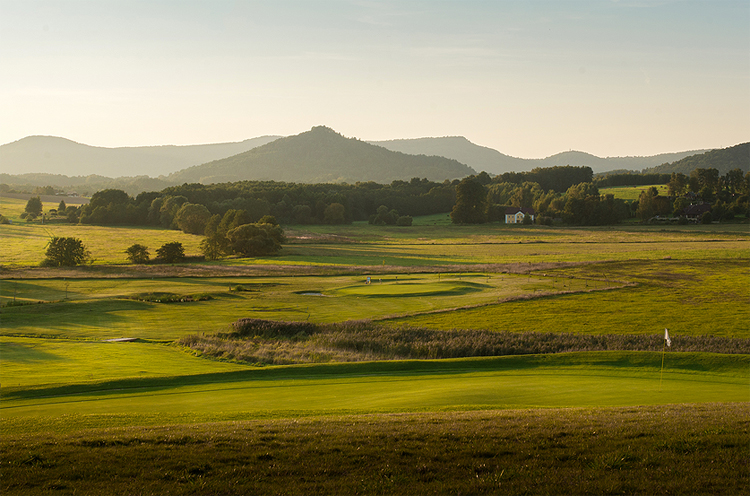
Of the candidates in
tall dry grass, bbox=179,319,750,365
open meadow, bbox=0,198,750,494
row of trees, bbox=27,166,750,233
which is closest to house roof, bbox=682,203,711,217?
row of trees, bbox=27,166,750,233

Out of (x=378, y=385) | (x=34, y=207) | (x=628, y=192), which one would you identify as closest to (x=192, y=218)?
(x=34, y=207)

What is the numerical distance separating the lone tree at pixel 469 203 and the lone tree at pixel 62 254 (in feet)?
269

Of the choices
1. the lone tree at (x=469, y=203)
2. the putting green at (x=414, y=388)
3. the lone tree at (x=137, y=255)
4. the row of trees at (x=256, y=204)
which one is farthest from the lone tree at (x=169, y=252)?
the lone tree at (x=469, y=203)

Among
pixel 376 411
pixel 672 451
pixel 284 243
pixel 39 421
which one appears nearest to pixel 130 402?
pixel 39 421

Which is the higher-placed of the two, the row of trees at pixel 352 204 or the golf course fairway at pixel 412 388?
the row of trees at pixel 352 204

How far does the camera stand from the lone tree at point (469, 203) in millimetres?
122938

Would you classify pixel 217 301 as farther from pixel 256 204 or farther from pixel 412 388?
→ pixel 256 204

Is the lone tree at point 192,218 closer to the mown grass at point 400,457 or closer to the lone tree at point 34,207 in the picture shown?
the lone tree at point 34,207

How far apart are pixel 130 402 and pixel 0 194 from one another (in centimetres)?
16833

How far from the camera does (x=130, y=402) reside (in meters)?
14.1

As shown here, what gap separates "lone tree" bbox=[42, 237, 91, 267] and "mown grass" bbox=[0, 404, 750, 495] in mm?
60005

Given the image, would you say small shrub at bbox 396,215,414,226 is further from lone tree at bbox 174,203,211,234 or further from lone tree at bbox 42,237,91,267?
lone tree at bbox 42,237,91,267

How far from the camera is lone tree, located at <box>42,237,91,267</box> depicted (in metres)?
62.2

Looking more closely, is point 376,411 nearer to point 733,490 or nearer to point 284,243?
point 733,490
